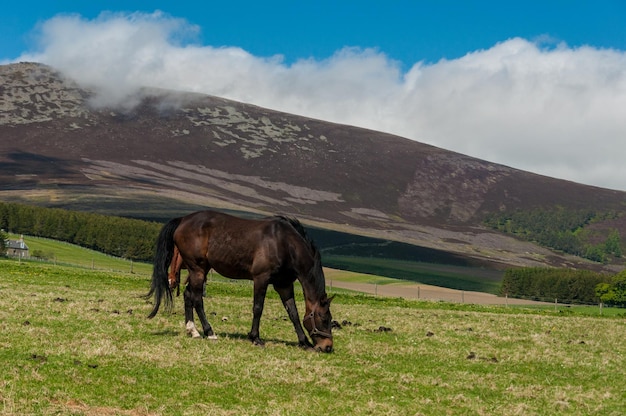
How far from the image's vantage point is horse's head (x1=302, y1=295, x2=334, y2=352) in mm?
19547

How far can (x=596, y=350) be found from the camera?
23.4 metres

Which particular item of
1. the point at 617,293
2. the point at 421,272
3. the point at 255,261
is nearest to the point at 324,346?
the point at 255,261

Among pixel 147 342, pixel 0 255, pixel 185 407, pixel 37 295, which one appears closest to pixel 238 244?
pixel 147 342

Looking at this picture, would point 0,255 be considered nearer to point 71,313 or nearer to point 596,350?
point 71,313

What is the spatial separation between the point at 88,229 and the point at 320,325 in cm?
12761

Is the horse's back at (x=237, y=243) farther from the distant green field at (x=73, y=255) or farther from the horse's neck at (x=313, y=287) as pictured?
the distant green field at (x=73, y=255)

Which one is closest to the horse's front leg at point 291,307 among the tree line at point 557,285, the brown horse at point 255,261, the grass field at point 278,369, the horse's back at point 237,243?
the brown horse at point 255,261

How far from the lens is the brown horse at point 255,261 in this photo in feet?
66.9

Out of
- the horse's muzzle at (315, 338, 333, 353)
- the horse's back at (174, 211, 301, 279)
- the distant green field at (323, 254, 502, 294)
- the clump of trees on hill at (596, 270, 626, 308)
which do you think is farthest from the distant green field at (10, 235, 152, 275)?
the horse's muzzle at (315, 338, 333, 353)

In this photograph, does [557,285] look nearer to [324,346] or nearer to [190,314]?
[190,314]

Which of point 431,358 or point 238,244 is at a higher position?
point 238,244

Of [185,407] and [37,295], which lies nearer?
[185,407]

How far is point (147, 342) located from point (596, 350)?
46.8 feet

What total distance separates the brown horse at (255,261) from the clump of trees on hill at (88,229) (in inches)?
4445
